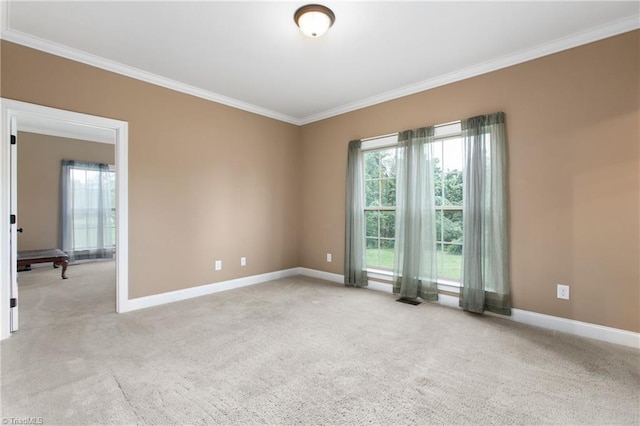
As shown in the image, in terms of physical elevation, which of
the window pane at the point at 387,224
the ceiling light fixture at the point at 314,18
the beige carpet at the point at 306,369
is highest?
the ceiling light fixture at the point at 314,18

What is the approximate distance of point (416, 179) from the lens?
12.4 feet

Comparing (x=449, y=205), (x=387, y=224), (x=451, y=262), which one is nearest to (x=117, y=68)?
(x=387, y=224)

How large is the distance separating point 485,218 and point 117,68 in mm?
4335

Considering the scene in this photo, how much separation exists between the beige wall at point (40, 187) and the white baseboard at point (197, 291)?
443cm

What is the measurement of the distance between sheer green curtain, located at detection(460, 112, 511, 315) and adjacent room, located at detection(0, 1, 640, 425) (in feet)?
0.07

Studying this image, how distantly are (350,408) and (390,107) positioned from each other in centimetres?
362

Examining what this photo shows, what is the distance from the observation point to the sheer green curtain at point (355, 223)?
4461mm

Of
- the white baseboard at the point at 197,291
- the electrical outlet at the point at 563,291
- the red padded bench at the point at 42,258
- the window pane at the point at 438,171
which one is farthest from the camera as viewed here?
the red padded bench at the point at 42,258

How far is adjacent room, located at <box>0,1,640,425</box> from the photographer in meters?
2.00

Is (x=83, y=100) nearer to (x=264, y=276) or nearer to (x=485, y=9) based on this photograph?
(x=264, y=276)

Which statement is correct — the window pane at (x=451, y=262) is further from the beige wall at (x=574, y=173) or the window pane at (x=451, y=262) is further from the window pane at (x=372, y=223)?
the window pane at (x=372, y=223)

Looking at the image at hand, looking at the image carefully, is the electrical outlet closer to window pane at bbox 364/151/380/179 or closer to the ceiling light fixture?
window pane at bbox 364/151/380/179

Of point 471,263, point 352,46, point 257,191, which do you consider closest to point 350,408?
point 471,263

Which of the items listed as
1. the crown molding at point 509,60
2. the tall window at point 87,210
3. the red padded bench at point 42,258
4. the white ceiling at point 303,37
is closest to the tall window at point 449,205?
the crown molding at point 509,60
